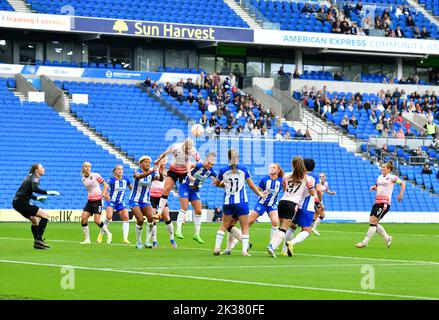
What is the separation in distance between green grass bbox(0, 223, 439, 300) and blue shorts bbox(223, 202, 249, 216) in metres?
0.98

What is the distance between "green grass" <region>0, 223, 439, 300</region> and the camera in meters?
15.5

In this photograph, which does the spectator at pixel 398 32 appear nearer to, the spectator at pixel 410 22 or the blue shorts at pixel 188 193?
the spectator at pixel 410 22

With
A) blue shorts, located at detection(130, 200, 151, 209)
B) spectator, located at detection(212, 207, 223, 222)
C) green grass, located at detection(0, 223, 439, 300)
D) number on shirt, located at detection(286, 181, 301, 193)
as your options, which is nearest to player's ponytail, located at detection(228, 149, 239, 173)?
number on shirt, located at detection(286, 181, 301, 193)

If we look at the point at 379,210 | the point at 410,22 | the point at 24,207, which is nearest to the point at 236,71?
the point at 410,22

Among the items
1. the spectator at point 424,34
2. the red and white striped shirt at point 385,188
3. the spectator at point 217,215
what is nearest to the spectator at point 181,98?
the spectator at point 217,215

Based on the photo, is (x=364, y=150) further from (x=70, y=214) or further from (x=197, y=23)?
(x=70, y=214)

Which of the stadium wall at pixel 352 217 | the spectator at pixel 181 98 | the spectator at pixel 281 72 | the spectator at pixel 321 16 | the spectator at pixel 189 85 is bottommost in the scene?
the stadium wall at pixel 352 217

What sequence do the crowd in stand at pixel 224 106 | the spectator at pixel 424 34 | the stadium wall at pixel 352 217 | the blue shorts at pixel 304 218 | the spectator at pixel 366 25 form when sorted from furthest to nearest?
1. the spectator at pixel 424 34
2. the spectator at pixel 366 25
3. the crowd in stand at pixel 224 106
4. the stadium wall at pixel 352 217
5. the blue shorts at pixel 304 218

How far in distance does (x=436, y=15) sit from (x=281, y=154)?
24207mm

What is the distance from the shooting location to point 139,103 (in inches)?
2234

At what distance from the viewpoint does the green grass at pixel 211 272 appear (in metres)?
15.5

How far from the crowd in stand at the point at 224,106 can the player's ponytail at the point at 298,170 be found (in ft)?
99.3

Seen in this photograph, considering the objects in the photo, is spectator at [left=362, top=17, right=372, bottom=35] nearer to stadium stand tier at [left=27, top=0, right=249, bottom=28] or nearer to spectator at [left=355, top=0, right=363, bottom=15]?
spectator at [left=355, top=0, right=363, bottom=15]

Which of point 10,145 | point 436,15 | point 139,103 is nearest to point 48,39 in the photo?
point 139,103
